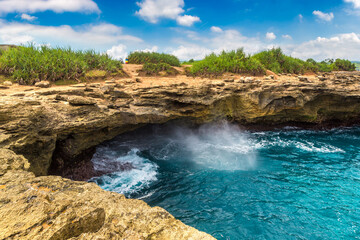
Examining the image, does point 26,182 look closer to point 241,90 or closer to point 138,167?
point 138,167

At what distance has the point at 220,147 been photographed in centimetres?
994

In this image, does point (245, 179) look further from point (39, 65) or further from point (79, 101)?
point (39, 65)

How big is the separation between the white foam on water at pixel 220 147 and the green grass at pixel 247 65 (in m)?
3.93

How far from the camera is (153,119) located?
881cm

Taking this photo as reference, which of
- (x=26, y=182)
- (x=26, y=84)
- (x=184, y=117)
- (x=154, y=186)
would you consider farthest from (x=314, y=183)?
(x=26, y=84)

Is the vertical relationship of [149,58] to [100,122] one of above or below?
above

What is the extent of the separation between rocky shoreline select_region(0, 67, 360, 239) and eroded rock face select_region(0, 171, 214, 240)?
11 millimetres

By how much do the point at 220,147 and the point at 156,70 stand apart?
21.6 feet

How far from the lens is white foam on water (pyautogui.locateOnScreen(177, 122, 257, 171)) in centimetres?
823

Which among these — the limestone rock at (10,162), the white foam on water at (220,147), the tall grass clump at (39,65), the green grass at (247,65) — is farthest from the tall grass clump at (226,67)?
the limestone rock at (10,162)

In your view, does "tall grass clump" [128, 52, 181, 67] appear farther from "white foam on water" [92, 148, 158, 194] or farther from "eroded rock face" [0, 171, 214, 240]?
"eroded rock face" [0, 171, 214, 240]

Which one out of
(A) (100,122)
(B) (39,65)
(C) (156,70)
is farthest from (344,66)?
(B) (39,65)

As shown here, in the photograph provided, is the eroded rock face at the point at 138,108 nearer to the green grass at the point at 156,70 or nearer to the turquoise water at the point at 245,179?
the turquoise water at the point at 245,179

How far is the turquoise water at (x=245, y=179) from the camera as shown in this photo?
494 centimetres
